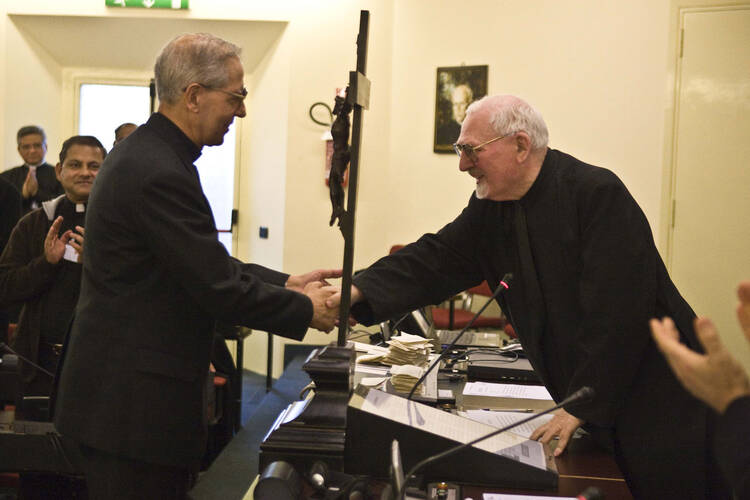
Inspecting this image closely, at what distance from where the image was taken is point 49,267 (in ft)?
9.82

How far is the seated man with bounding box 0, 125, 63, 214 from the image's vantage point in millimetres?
5395

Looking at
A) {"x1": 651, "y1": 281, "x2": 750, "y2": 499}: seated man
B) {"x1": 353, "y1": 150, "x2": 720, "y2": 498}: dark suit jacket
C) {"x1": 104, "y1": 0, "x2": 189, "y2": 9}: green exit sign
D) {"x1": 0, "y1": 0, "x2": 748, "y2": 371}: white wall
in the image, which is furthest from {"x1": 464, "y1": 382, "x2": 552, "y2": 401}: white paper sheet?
{"x1": 104, "y1": 0, "x2": 189, "y2": 9}: green exit sign

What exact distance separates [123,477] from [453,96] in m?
4.67

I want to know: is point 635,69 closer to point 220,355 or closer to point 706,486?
point 220,355

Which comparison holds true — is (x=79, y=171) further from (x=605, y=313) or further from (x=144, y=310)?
(x=605, y=313)

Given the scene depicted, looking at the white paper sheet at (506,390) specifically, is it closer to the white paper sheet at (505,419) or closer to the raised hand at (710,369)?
the white paper sheet at (505,419)

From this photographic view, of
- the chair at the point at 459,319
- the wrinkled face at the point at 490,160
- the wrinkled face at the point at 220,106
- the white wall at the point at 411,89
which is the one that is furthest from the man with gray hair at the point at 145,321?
the white wall at the point at 411,89

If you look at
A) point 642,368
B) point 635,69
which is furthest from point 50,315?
point 635,69

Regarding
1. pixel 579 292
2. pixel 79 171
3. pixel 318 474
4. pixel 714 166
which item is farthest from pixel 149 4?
pixel 318 474

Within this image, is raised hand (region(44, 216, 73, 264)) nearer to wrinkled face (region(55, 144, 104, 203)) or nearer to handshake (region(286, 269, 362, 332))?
wrinkled face (region(55, 144, 104, 203))

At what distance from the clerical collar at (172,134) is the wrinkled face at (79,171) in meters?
1.30

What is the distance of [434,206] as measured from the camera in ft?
20.2

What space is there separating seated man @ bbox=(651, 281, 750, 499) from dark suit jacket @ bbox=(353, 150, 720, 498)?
2.86ft

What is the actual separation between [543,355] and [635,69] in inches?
159
